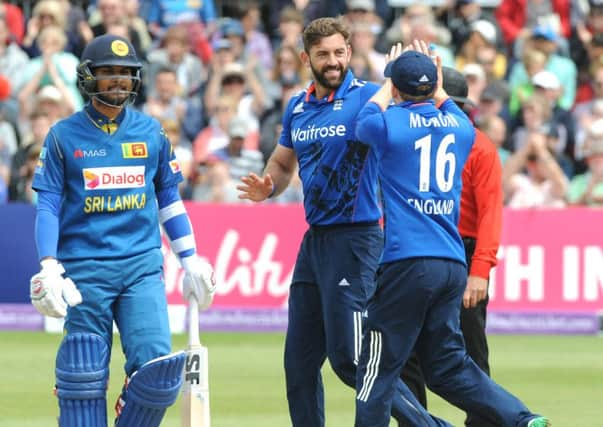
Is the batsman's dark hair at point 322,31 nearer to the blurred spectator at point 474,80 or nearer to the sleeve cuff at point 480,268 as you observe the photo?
the sleeve cuff at point 480,268

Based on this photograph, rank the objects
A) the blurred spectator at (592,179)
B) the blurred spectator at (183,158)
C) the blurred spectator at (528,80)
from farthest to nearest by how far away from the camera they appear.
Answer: the blurred spectator at (528,80)
the blurred spectator at (183,158)
the blurred spectator at (592,179)

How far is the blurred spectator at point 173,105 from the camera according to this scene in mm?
17234

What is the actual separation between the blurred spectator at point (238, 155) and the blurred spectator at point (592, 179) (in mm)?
3132

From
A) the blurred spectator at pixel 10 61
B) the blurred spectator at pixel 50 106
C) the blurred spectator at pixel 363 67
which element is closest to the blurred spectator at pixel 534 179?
the blurred spectator at pixel 363 67

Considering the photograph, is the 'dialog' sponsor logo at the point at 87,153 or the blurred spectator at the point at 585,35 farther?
the blurred spectator at the point at 585,35

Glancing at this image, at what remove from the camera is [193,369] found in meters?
7.80

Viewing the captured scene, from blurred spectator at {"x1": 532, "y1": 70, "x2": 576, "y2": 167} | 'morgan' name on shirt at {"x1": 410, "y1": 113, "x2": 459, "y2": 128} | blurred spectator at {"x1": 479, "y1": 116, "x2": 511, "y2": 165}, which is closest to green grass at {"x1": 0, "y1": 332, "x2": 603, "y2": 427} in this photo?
blurred spectator at {"x1": 479, "y1": 116, "x2": 511, "y2": 165}

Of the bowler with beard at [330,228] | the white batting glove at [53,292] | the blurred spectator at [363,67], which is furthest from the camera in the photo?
the blurred spectator at [363,67]

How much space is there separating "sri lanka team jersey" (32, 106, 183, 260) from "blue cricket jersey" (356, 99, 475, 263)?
43.5 inches

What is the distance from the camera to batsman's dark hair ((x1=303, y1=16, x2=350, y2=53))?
806cm

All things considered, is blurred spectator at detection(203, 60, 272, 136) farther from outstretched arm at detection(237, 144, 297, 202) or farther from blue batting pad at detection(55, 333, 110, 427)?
blue batting pad at detection(55, 333, 110, 427)

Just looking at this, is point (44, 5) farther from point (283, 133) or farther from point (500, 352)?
point (283, 133)

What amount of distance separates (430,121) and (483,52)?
10.8 m

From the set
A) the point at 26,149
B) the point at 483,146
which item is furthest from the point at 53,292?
the point at 26,149
